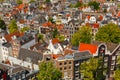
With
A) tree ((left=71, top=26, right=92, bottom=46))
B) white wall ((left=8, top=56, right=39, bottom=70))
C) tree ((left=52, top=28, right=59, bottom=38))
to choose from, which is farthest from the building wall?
tree ((left=52, top=28, right=59, bottom=38))

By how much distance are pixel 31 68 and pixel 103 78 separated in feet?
67.2

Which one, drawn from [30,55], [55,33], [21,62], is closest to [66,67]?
[30,55]

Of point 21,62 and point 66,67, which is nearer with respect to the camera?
point 66,67

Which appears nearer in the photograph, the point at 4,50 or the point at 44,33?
the point at 4,50

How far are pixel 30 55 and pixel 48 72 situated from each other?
1571 cm

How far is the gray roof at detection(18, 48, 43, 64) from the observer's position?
7700 centimetres

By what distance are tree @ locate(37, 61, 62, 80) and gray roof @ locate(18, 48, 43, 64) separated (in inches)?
402

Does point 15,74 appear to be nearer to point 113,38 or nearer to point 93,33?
point 113,38

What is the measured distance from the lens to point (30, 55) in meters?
79.6

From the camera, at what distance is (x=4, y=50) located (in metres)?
90.7

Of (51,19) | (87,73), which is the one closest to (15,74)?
(87,73)

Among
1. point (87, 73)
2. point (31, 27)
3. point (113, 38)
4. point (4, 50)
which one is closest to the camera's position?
point (87, 73)

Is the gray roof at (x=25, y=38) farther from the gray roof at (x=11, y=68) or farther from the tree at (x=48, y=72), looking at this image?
the tree at (x=48, y=72)

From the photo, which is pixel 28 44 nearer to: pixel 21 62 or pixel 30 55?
pixel 30 55
